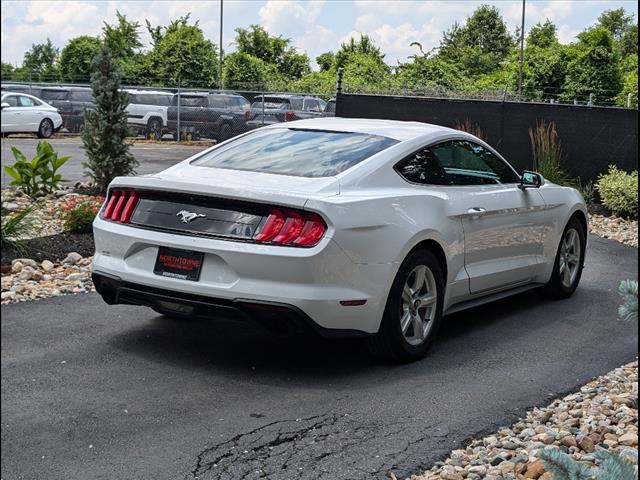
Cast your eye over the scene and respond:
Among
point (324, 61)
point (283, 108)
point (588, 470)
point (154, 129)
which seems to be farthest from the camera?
point (324, 61)

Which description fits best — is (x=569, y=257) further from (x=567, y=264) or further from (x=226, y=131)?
(x=226, y=131)

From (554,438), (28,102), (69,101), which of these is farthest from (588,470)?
(69,101)

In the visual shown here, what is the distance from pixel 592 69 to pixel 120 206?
3032cm

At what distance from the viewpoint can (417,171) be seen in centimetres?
611

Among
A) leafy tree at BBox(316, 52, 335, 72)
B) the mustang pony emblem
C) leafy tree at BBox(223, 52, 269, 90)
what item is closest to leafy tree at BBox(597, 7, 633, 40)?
the mustang pony emblem

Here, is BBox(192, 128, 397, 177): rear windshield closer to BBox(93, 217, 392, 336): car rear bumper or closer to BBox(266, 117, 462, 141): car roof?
BBox(266, 117, 462, 141): car roof

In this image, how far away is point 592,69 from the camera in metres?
33.4

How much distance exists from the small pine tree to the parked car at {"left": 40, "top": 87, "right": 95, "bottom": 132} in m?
15.3

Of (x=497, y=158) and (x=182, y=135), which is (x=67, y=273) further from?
(x=182, y=135)

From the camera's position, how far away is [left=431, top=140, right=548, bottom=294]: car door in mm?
6391

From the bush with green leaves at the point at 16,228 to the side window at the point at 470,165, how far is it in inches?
139

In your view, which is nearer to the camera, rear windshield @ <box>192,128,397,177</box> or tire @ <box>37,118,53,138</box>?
rear windshield @ <box>192,128,397,177</box>

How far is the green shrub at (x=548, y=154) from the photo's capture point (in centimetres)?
1574

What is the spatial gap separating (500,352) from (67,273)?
3.60 metres
